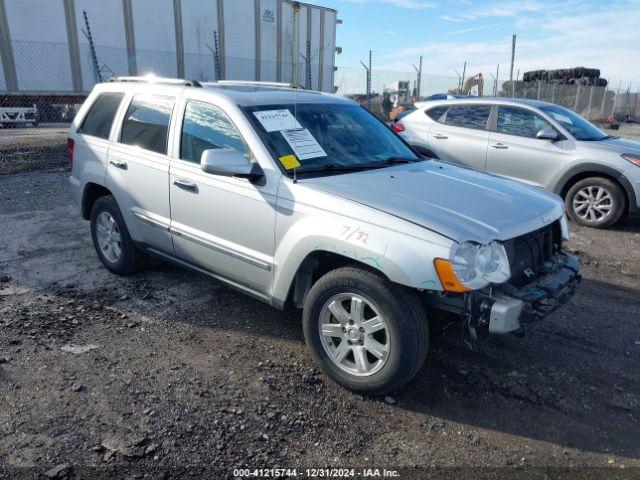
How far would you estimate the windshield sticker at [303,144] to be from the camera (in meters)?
3.55

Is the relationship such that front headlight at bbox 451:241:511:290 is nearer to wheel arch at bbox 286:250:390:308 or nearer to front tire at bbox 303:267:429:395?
front tire at bbox 303:267:429:395

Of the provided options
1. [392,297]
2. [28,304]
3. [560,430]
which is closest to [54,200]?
[28,304]

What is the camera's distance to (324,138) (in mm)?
3844

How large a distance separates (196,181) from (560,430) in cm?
291

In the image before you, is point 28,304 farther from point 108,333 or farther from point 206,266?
point 206,266

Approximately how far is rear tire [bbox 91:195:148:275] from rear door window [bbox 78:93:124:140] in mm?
649

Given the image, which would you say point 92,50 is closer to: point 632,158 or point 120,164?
point 120,164

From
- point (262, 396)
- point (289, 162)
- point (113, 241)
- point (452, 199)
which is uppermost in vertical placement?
point (289, 162)

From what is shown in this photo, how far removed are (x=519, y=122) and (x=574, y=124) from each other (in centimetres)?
77

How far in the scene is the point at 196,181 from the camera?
3.83m

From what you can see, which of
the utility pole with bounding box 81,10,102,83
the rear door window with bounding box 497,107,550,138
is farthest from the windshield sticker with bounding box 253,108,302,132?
the utility pole with bounding box 81,10,102,83

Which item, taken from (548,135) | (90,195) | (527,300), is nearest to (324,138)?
(527,300)

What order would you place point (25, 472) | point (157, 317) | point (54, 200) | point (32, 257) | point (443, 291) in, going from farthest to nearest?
point (54, 200)
point (32, 257)
point (157, 317)
point (443, 291)
point (25, 472)

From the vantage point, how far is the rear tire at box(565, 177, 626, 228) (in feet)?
22.2
